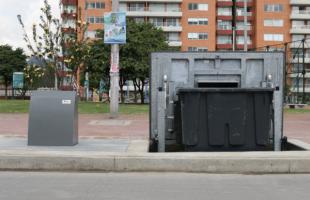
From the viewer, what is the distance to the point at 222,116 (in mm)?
9750

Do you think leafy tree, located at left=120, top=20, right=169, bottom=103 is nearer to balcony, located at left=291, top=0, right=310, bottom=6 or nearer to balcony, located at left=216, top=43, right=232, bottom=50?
balcony, located at left=216, top=43, right=232, bottom=50

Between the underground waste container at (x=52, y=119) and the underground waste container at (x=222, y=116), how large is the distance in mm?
2149

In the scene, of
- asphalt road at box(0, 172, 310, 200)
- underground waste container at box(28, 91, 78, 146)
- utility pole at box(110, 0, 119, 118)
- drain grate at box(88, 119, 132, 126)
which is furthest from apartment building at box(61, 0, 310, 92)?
asphalt road at box(0, 172, 310, 200)

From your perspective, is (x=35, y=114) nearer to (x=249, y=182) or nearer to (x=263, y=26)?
(x=249, y=182)

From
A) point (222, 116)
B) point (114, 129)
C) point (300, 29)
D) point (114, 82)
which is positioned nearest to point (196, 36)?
point (300, 29)

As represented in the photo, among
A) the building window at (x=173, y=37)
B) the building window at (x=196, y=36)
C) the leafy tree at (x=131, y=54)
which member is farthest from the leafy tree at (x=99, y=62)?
the building window at (x=196, y=36)

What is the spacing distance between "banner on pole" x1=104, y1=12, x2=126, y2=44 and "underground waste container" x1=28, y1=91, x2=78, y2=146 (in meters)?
9.40

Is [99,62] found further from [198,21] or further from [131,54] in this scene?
[198,21]

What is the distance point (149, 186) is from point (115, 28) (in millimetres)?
12398

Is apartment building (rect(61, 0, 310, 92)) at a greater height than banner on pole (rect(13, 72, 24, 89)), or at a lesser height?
greater

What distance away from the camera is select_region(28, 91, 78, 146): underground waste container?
10.4 meters

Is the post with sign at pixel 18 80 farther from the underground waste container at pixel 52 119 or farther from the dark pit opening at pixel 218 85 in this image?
the dark pit opening at pixel 218 85

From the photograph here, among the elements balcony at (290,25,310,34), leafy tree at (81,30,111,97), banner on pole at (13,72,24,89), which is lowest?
banner on pole at (13,72,24,89)

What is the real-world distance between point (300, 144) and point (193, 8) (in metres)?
89.3
